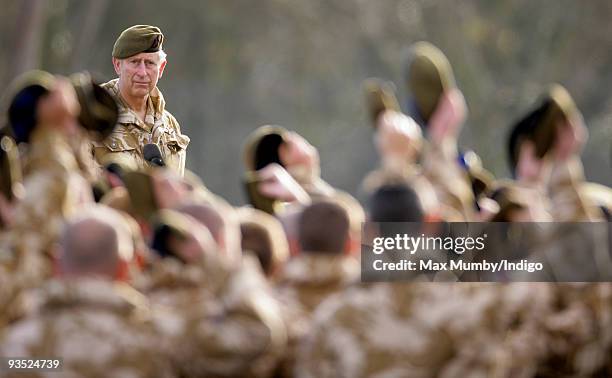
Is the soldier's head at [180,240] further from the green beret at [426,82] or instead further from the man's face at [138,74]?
the man's face at [138,74]

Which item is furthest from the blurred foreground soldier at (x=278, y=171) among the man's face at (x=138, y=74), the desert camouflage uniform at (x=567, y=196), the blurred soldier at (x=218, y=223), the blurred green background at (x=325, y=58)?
the blurred green background at (x=325, y=58)

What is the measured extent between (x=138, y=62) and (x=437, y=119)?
1.23 metres

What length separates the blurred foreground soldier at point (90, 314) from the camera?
17.6ft

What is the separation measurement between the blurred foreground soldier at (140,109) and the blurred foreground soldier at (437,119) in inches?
39.7

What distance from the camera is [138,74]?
23.1ft

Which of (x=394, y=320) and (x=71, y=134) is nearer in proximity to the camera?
(x=394, y=320)

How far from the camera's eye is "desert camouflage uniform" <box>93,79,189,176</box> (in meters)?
6.98

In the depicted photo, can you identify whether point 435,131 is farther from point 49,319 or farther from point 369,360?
point 49,319

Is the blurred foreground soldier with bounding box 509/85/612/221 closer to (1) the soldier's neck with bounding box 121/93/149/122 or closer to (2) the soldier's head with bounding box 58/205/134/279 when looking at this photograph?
(1) the soldier's neck with bounding box 121/93/149/122

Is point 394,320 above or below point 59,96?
below

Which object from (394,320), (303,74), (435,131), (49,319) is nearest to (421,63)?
(435,131)

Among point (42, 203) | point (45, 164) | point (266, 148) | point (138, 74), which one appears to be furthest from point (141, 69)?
point (42, 203)

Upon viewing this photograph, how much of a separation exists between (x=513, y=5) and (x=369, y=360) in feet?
68.4

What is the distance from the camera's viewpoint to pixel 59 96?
6102 mm
